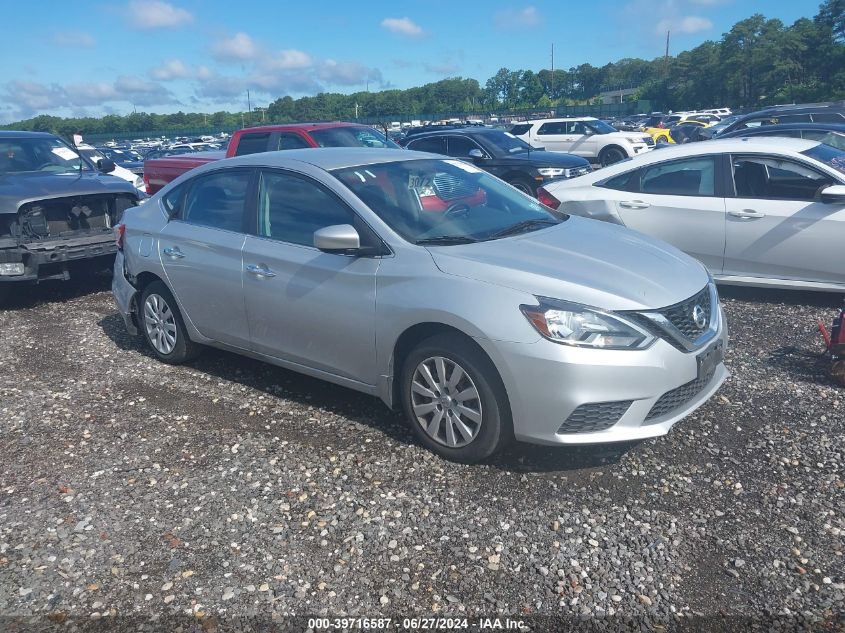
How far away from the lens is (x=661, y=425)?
3.81 meters

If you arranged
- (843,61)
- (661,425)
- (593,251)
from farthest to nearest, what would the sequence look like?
(843,61), (593,251), (661,425)

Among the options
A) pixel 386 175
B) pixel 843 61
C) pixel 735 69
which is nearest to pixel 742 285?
pixel 386 175

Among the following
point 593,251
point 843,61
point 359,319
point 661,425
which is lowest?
point 661,425

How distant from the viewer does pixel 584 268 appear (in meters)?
3.98

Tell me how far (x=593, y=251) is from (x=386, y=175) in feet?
4.78

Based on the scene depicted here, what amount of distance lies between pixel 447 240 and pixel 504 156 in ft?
30.1

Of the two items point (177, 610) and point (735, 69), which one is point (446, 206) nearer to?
point (177, 610)

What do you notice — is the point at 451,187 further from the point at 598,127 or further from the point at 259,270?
the point at 598,127

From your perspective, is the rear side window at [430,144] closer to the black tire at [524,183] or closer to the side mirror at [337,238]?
the black tire at [524,183]

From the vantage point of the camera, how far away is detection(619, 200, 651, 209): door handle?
745 centimetres

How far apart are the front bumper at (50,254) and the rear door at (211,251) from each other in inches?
110

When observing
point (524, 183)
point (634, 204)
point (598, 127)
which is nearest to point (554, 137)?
point (598, 127)

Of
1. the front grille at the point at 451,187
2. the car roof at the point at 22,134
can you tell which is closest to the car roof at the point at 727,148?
the front grille at the point at 451,187

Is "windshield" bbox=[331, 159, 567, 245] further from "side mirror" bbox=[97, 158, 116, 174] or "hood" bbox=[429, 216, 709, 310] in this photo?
"side mirror" bbox=[97, 158, 116, 174]
